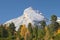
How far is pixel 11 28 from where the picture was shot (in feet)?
478

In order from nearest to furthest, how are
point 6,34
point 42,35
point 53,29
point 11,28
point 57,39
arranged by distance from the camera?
point 57,39 → point 42,35 → point 53,29 → point 6,34 → point 11,28

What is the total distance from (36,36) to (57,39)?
70.1 feet

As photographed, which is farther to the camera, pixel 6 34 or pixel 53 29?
pixel 6 34

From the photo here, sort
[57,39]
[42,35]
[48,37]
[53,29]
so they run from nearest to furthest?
1. [57,39]
2. [48,37]
3. [42,35]
4. [53,29]

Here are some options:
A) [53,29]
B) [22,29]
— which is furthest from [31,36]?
[22,29]

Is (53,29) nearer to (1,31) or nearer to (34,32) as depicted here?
(34,32)

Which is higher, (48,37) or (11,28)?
(11,28)

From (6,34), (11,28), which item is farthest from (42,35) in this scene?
(11,28)

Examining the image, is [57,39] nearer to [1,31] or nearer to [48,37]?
[48,37]

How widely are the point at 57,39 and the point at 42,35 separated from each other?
690 inches

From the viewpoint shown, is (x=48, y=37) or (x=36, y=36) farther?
(x=36, y=36)

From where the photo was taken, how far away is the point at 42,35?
354 ft

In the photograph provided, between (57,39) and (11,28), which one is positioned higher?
(11,28)

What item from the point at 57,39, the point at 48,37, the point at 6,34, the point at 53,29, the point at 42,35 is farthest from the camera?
the point at 6,34
